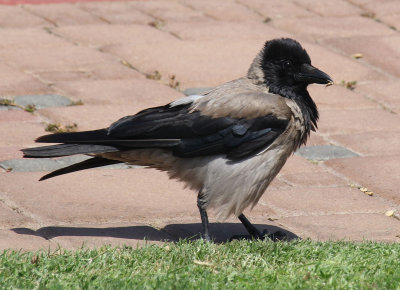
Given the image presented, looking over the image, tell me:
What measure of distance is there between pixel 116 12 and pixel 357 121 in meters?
3.21

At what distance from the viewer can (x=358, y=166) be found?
5.77 m

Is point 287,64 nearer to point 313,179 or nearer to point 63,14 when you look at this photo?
point 313,179

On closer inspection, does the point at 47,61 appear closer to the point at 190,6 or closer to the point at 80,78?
the point at 80,78

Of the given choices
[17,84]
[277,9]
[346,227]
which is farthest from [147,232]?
[277,9]

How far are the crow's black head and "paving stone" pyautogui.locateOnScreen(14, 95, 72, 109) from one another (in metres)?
2.17

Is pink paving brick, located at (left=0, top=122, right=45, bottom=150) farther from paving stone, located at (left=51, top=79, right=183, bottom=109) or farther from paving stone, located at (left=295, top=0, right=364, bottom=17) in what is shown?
paving stone, located at (left=295, top=0, right=364, bottom=17)

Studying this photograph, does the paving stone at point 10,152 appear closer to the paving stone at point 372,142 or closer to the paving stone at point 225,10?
the paving stone at point 372,142

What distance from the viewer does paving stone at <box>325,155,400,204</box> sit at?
215 inches

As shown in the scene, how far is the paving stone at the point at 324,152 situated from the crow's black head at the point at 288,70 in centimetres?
114

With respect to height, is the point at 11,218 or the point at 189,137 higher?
the point at 189,137

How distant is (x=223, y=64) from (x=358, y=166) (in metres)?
2.10

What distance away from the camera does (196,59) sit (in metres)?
7.57

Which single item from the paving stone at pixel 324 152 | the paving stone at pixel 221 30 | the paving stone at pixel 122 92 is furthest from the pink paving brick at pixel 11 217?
the paving stone at pixel 221 30

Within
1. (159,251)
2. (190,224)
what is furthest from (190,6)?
(159,251)
